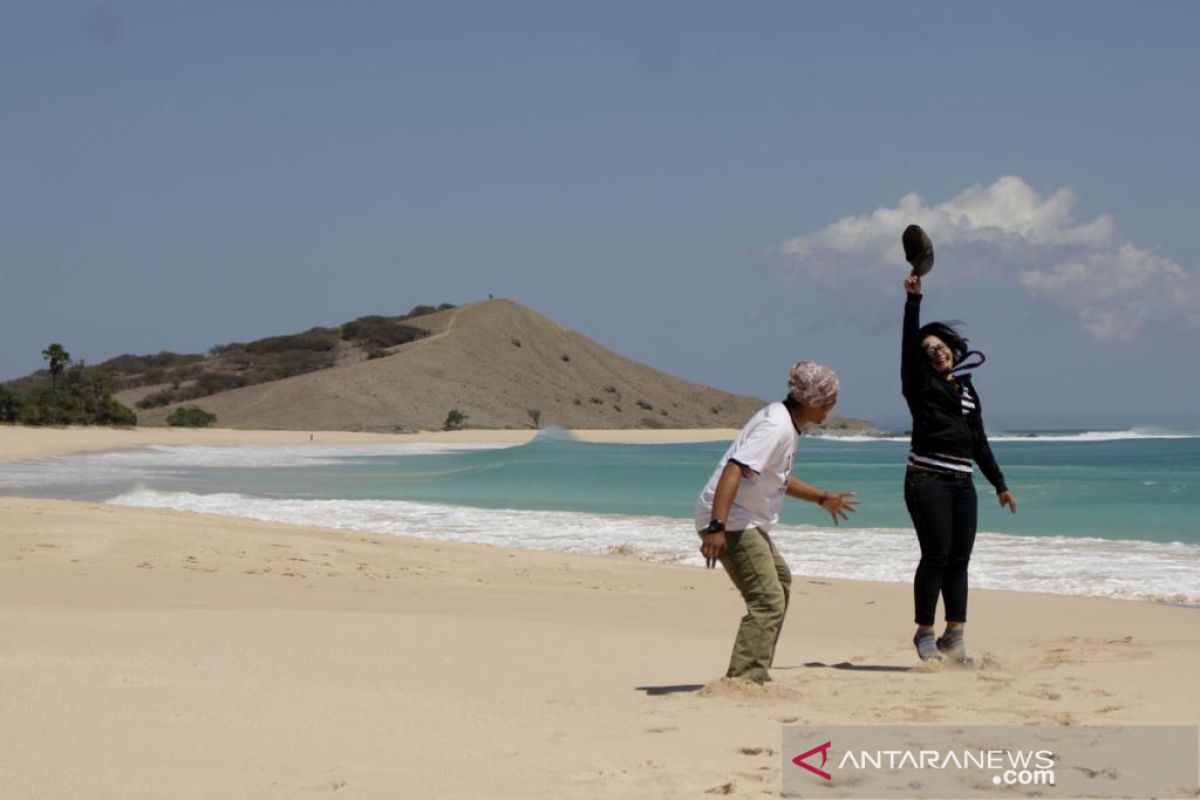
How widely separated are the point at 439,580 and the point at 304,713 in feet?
20.0

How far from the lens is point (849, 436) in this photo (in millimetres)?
99750

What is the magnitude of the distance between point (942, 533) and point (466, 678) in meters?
2.57

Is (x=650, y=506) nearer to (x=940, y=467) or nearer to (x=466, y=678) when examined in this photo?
(x=940, y=467)

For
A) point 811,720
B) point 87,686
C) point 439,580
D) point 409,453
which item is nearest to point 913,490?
point 811,720

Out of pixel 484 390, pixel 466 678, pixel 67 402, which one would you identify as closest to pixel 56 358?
pixel 67 402

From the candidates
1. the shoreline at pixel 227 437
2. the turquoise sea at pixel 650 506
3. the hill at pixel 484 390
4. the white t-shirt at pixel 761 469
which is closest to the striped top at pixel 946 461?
the white t-shirt at pixel 761 469

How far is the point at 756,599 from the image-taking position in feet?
18.7

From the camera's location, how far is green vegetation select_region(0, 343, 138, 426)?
5462 cm

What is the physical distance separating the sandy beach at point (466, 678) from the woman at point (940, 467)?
36 cm

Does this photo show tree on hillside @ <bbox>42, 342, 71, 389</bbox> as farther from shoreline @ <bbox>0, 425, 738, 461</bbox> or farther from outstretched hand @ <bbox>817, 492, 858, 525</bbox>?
outstretched hand @ <bbox>817, 492, 858, 525</bbox>

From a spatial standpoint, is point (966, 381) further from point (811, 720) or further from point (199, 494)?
point (199, 494)

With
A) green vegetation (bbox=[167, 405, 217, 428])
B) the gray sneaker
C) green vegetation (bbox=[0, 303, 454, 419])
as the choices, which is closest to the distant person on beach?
the gray sneaker

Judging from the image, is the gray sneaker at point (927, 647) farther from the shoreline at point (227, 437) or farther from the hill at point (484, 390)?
the hill at point (484, 390)

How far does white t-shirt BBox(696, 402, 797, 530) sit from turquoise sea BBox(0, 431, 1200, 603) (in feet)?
22.2
